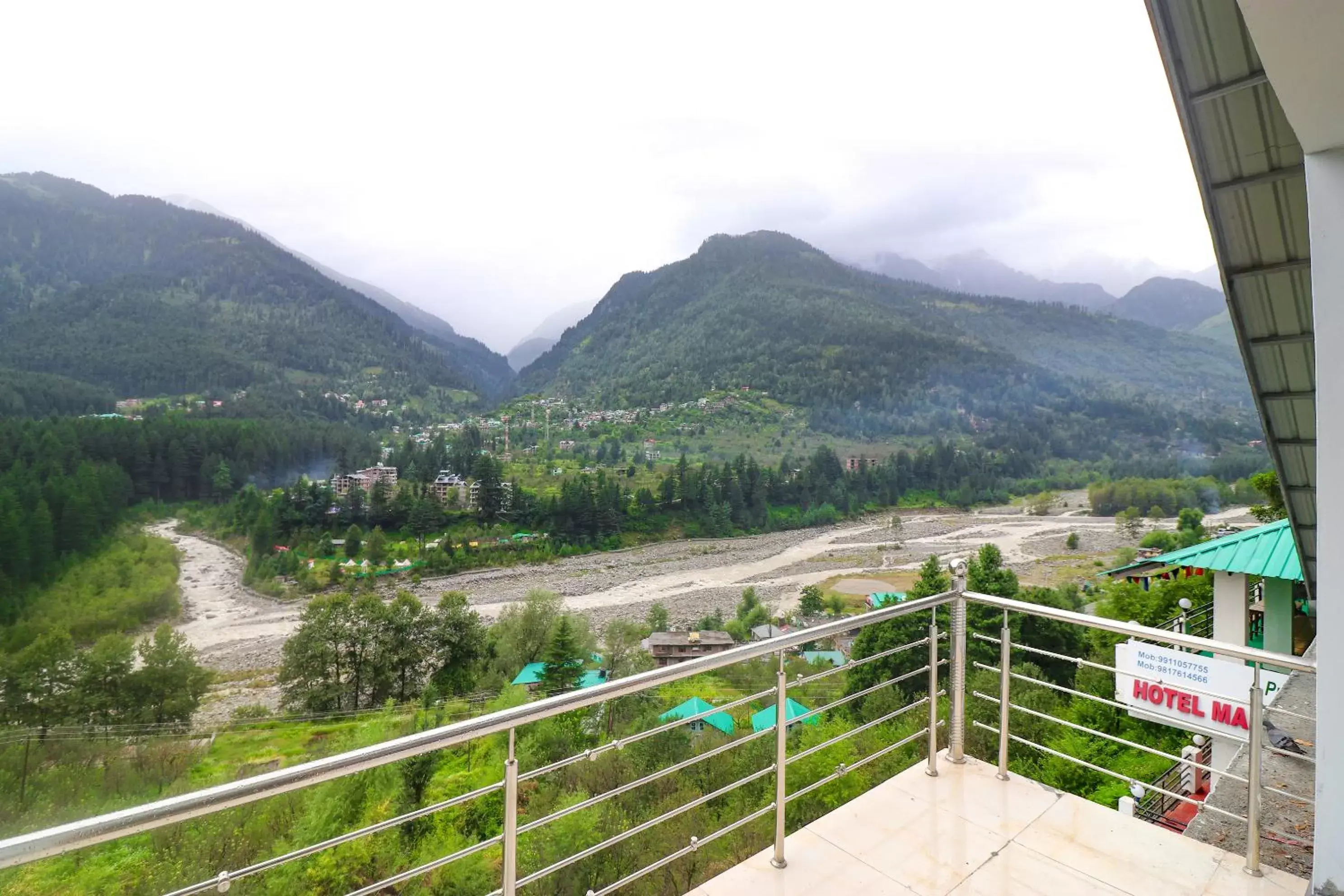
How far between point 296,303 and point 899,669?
93.4 m

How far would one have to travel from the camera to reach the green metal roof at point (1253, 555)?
7.59 m

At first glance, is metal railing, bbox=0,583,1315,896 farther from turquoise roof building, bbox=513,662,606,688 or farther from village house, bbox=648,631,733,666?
village house, bbox=648,631,733,666

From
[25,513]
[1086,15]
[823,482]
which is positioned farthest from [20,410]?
[1086,15]

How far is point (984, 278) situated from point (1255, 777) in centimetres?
18321

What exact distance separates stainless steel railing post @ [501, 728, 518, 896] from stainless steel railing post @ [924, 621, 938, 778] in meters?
1.52

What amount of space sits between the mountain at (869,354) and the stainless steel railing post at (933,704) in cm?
7401

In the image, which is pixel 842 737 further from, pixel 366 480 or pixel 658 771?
pixel 366 480

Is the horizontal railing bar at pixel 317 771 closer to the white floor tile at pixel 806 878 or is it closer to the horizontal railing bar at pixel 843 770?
the horizontal railing bar at pixel 843 770

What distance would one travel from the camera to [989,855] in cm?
183

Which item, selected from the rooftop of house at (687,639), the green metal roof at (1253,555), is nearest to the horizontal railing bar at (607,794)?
the green metal roof at (1253,555)

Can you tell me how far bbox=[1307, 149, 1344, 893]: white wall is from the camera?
4.50 ft

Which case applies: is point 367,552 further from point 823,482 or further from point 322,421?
point 823,482

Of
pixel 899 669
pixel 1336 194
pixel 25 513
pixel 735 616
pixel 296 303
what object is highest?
pixel 296 303

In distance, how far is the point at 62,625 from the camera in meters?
34.7
